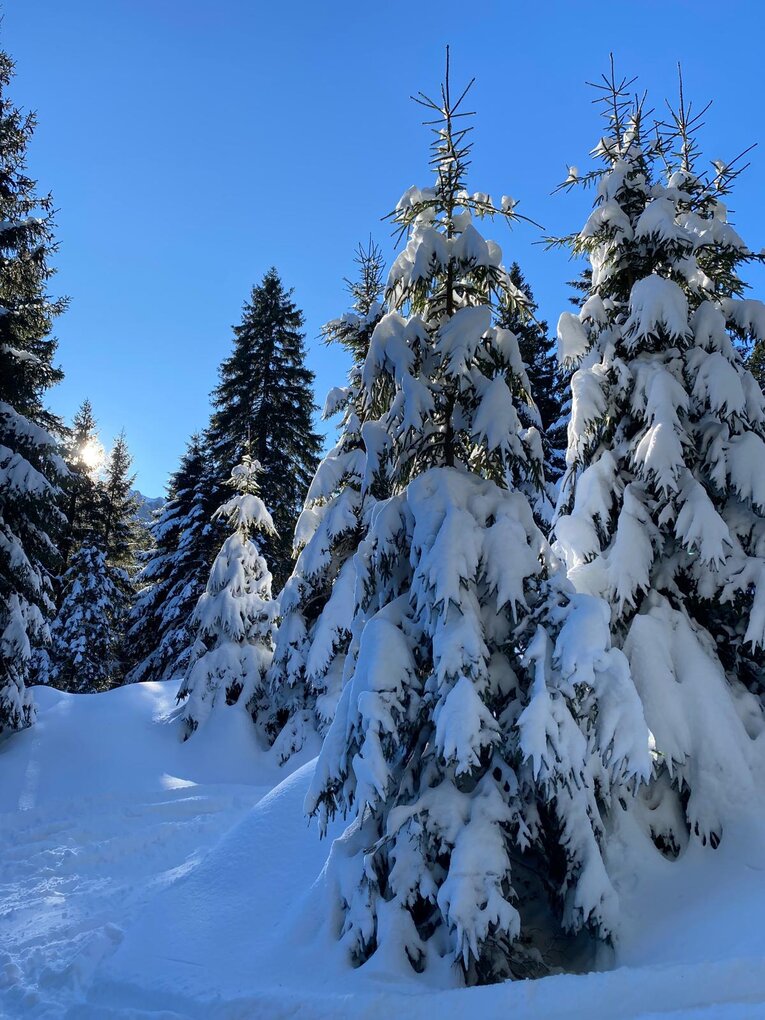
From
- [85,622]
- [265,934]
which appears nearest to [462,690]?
[265,934]

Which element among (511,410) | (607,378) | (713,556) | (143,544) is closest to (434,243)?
(511,410)

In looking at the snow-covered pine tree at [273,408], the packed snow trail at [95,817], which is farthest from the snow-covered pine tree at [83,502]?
the packed snow trail at [95,817]

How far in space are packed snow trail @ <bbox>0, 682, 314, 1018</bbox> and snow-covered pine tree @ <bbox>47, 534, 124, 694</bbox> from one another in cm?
749

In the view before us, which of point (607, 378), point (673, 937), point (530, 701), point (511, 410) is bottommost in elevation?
point (673, 937)

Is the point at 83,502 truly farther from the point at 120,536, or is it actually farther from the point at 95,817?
the point at 95,817

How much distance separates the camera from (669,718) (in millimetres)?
6039

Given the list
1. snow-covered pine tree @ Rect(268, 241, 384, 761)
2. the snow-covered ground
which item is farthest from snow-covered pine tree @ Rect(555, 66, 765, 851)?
snow-covered pine tree @ Rect(268, 241, 384, 761)

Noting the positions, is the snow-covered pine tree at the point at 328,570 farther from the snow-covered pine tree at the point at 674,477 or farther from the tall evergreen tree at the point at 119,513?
the tall evergreen tree at the point at 119,513

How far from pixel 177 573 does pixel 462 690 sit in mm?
20775

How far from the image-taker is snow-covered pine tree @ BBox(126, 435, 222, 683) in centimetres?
2244

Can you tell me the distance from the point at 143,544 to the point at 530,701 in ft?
110

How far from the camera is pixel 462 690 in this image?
16.2 feet

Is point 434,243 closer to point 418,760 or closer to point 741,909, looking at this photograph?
point 418,760

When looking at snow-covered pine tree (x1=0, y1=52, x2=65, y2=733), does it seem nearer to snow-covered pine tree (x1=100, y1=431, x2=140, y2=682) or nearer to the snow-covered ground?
the snow-covered ground
